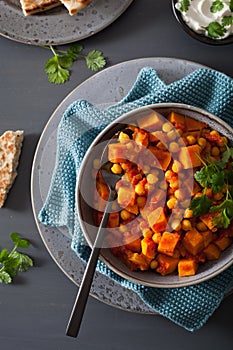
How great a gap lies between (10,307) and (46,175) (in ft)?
1.75

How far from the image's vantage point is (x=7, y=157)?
2.31m

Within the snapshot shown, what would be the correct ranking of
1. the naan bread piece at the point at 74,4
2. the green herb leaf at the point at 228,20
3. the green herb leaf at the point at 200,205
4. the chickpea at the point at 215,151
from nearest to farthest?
the green herb leaf at the point at 200,205 < the chickpea at the point at 215,151 < the green herb leaf at the point at 228,20 < the naan bread piece at the point at 74,4

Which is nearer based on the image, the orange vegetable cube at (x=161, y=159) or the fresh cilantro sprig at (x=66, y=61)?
the orange vegetable cube at (x=161, y=159)

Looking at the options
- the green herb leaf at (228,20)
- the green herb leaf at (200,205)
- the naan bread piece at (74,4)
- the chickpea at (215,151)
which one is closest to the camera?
the green herb leaf at (200,205)

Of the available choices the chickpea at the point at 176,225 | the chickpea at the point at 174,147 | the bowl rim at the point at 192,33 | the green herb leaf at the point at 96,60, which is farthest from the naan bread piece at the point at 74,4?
the chickpea at the point at 176,225

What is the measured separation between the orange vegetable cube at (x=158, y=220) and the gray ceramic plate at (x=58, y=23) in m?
0.74

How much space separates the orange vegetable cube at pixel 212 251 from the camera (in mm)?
2020

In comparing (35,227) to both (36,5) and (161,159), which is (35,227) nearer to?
(161,159)

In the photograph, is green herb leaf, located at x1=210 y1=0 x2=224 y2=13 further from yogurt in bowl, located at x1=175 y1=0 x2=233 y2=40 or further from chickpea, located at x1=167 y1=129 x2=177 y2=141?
chickpea, located at x1=167 y1=129 x2=177 y2=141

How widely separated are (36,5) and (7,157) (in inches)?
22.5

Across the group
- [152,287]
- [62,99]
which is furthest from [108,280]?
[62,99]

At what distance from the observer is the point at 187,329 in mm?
2195

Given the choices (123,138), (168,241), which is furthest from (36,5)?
(168,241)

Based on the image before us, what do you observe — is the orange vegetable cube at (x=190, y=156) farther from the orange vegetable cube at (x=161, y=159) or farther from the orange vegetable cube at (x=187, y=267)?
the orange vegetable cube at (x=187, y=267)
